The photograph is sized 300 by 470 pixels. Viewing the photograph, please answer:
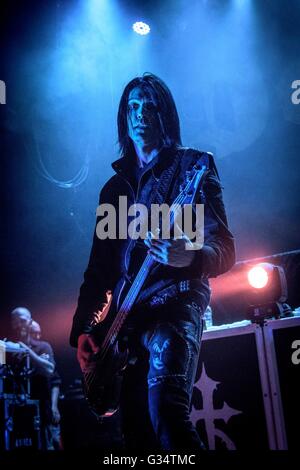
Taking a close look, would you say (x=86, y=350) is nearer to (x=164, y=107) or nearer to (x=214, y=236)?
(x=214, y=236)

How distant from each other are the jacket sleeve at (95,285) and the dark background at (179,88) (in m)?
3.87

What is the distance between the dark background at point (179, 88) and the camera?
6008 millimetres

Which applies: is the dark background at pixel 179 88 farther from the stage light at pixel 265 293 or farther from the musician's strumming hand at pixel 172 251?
the musician's strumming hand at pixel 172 251

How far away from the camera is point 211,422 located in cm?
276

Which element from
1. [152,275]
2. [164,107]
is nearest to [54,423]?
[152,275]

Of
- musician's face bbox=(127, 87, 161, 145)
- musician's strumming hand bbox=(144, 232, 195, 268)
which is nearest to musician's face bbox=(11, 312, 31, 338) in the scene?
musician's face bbox=(127, 87, 161, 145)

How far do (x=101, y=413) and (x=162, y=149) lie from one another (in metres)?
1.44

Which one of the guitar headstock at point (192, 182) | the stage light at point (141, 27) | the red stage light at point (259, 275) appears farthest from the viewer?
the stage light at point (141, 27)

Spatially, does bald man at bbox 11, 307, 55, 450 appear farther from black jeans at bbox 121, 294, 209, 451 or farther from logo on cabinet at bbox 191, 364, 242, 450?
black jeans at bbox 121, 294, 209, 451

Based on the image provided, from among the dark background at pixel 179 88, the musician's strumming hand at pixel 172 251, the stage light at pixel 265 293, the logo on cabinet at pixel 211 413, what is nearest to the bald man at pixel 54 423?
the dark background at pixel 179 88

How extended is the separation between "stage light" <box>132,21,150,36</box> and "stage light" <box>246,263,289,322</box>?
14.8 feet

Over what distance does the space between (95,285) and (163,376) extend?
35.0 inches
